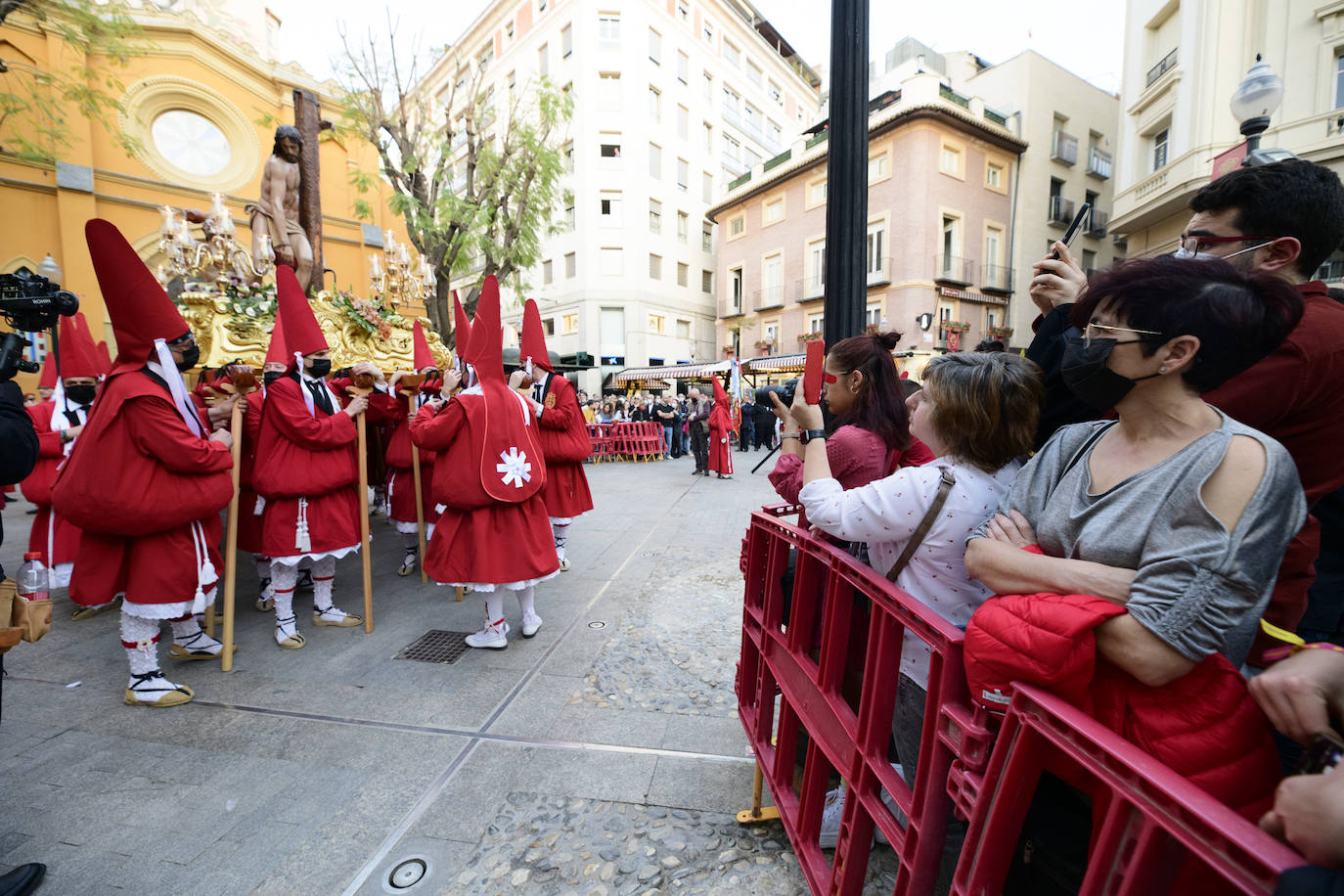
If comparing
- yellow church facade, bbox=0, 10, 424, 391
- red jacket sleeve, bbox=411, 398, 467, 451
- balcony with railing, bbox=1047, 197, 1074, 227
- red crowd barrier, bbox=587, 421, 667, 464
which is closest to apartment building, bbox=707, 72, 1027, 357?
balcony with railing, bbox=1047, 197, 1074, 227

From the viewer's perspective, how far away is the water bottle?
3.68m

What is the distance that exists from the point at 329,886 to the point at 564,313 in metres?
27.7

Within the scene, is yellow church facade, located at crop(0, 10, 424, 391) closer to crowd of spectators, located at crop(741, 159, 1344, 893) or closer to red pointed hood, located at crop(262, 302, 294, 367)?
red pointed hood, located at crop(262, 302, 294, 367)

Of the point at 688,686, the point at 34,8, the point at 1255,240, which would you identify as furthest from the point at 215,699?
the point at 34,8

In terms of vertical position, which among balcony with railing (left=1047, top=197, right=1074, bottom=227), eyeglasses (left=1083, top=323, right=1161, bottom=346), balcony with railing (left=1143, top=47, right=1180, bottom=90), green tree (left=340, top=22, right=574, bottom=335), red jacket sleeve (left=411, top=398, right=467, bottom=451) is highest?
balcony with railing (left=1143, top=47, right=1180, bottom=90)

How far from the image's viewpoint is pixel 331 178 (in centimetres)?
1777

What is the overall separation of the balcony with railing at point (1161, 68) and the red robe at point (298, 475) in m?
23.9

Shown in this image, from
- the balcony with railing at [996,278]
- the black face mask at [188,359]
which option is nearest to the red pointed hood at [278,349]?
the black face mask at [188,359]

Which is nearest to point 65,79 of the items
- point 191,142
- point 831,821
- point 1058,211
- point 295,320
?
point 191,142

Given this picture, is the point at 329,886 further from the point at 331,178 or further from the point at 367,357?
the point at 331,178

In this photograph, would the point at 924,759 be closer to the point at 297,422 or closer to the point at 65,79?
the point at 297,422

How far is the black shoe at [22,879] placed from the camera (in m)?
1.80

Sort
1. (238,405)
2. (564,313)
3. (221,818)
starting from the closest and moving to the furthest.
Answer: (221,818) < (238,405) < (564,313)

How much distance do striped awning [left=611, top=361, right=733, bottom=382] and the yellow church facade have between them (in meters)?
11.3
